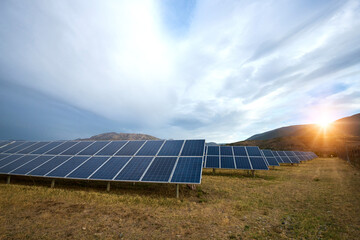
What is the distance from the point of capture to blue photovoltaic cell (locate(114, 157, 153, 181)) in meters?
11.2

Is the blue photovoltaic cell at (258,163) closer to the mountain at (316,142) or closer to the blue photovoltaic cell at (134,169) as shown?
the blue photovoltaic cell at (134,169)

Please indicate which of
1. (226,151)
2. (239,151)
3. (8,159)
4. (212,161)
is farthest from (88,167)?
(239,151)

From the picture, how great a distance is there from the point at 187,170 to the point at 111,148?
8898 mm

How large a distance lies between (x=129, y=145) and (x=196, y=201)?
8976mm

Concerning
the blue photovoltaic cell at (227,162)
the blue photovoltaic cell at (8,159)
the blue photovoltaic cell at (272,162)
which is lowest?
the blue photovoltaic cell at (272,162)

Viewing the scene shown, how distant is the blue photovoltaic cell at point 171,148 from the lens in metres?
13.6

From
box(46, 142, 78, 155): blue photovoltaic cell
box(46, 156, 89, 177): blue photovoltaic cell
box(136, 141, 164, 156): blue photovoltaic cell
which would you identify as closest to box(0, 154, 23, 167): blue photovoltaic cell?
box(46, 142, 78, 155): blue photovoltaic cell

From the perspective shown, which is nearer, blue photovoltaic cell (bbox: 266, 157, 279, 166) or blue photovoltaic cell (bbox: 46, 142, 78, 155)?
blue photovoltaic cell (bbox: 46, 142, 78, 155)

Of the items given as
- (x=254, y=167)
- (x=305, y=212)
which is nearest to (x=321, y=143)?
(x=254, y=167)

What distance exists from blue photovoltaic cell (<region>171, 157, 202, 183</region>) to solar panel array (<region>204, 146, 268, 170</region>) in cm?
879

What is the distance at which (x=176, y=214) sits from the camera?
824 cm

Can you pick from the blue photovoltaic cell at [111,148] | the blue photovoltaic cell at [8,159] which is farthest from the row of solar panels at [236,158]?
the blue photovoltaic cell at [8,159]

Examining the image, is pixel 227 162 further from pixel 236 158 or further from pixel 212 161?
pixel 212 161

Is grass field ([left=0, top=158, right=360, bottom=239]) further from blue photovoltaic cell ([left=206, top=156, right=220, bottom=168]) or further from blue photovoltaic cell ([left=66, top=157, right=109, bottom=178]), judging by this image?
blue photovoltaic cell ([left=206, top=156, right=220, bottom=168])
